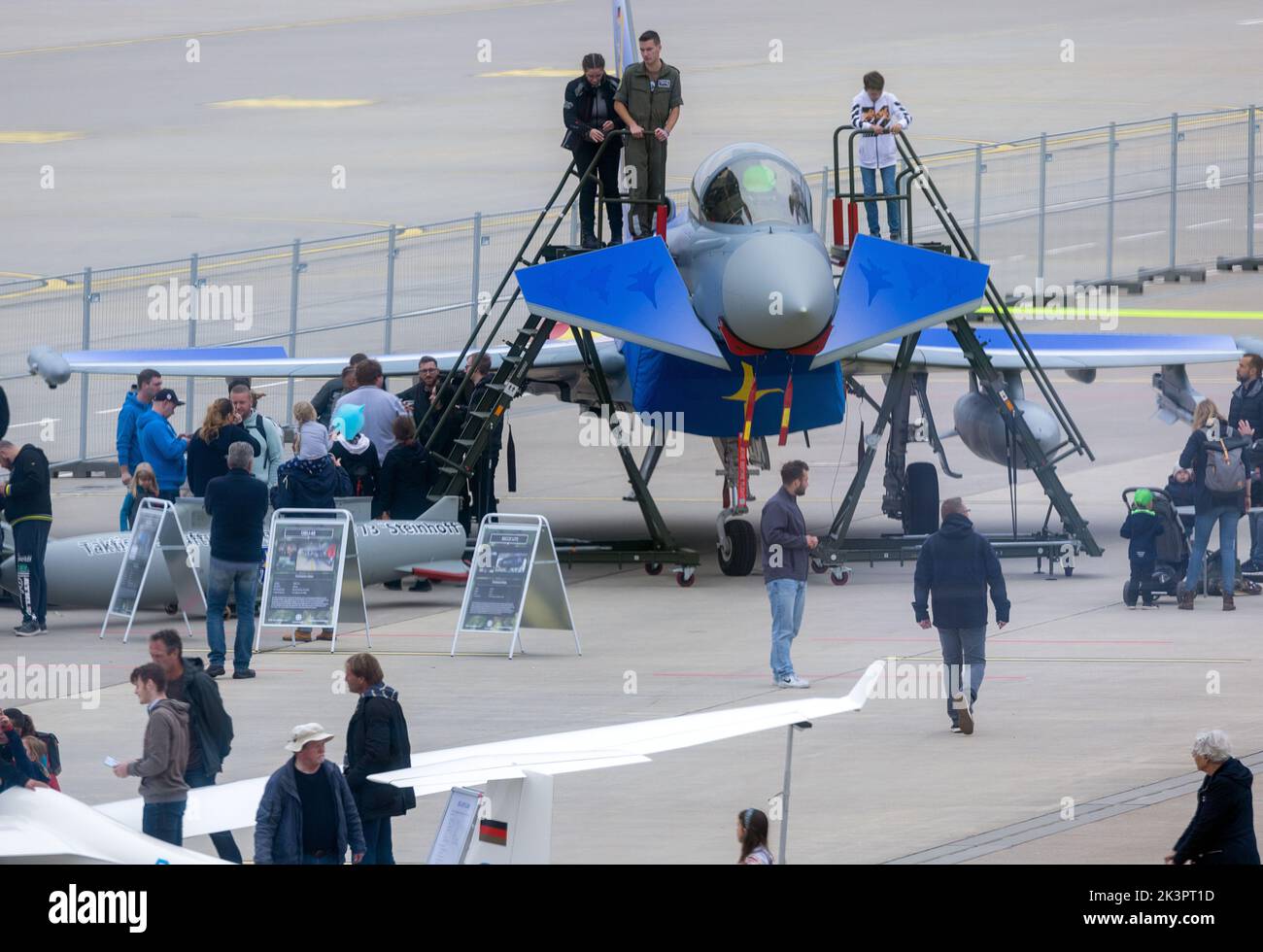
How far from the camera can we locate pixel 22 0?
89.8m

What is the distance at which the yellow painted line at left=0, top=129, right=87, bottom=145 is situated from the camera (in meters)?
57.0

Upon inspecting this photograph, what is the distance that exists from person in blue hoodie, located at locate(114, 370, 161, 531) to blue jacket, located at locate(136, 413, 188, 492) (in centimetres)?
29

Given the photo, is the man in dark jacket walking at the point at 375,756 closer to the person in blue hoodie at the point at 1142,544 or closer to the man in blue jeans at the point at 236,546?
the man in blue jeans at the point at 236,546

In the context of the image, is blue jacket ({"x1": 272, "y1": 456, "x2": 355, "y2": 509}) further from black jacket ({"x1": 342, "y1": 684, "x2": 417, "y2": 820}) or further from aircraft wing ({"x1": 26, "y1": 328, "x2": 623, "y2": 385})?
black jacket ({"x1": 342, "y1": 684, "x2": 417, "y2": 820})

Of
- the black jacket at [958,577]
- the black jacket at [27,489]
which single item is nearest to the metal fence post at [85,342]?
the black jacket at [27,489]

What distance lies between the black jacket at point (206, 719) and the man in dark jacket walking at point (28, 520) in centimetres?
701

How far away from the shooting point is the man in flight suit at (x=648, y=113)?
22.3 meters

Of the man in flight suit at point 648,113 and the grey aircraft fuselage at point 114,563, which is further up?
the man in flight suit at point 648,113

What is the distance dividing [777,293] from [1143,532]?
4.04 metres

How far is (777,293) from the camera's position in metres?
20.0

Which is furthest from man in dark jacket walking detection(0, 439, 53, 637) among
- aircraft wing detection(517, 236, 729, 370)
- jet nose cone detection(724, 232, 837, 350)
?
jet nose cone detection(724, 232, 837, 350)

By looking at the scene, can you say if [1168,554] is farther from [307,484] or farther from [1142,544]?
[307,484]
